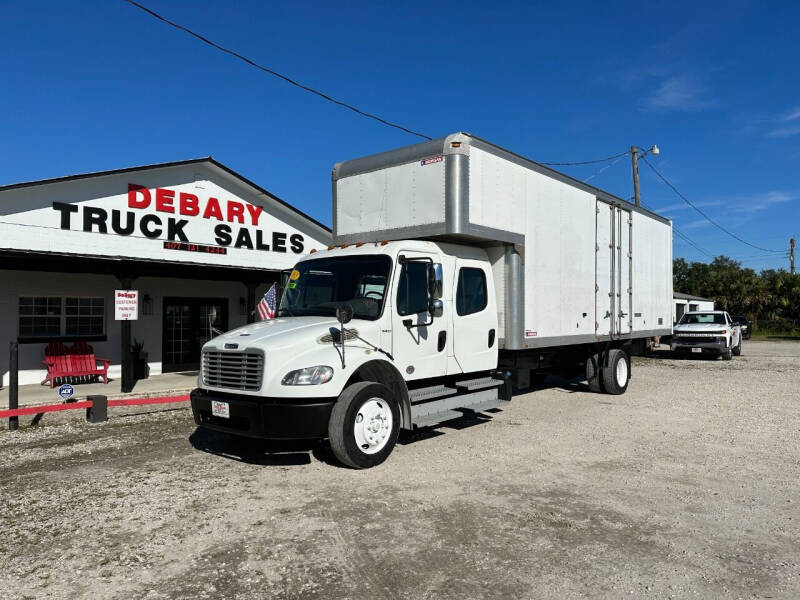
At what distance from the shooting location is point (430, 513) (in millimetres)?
4637

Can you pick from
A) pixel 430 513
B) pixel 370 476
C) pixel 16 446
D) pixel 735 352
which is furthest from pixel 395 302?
pixel 735 352

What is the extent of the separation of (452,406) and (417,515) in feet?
8.22

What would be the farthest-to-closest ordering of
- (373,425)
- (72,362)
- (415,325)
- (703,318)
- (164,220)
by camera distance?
1. (703,318)
2. (164,220)
3. (72,362)
4. (415,325)
5. (373,425)

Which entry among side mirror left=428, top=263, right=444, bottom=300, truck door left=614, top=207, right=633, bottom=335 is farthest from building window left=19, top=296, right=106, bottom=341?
truck door left=614, top=207, right=633, bottom=335

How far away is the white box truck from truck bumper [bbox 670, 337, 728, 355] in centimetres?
→ 1223

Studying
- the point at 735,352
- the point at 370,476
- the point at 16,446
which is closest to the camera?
the point at 370,476

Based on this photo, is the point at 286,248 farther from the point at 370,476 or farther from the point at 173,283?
the point at 370,476

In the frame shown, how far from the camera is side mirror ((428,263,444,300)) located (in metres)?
6.56

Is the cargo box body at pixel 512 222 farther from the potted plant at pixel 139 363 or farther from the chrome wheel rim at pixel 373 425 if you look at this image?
→ the potted plant at pixel 139 363

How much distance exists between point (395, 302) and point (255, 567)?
3384mm

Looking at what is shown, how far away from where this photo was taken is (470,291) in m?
7.48

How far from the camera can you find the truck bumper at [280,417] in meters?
5.39

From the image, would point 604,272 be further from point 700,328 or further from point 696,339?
point 700,328

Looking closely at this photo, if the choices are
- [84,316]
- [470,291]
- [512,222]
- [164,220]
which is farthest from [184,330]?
[512,222]
